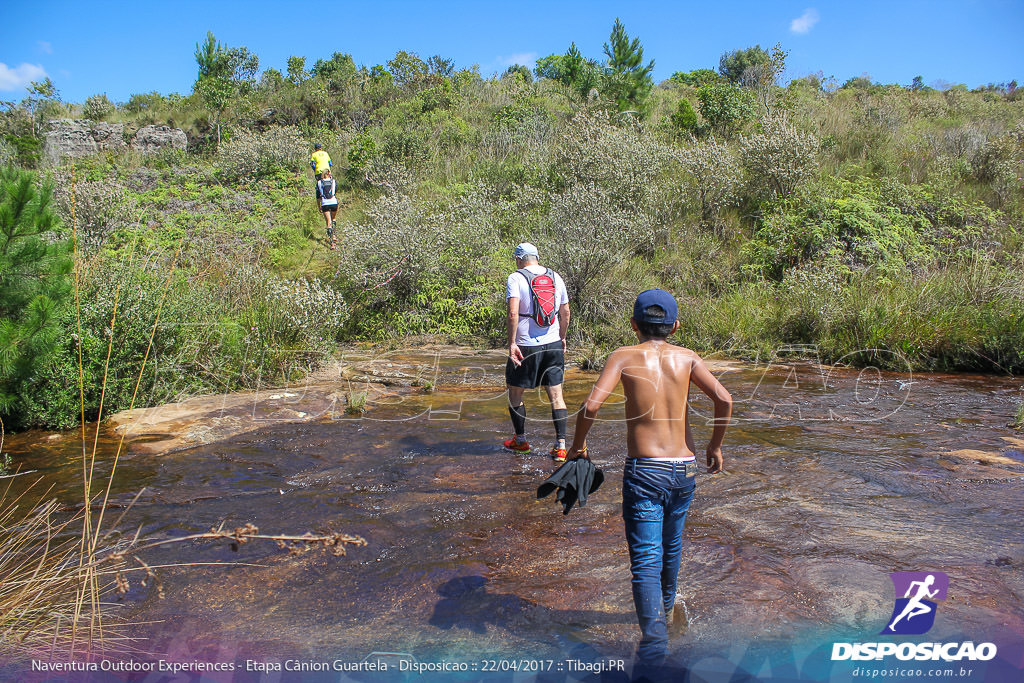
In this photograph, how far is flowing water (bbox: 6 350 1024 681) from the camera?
338 centimetres

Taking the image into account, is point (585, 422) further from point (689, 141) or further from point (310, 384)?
point (689, 141)

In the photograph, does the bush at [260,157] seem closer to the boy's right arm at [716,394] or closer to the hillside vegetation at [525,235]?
the hillside vegetation at [525,235]

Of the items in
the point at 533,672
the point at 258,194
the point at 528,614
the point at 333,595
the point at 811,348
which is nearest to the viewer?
the point at 533,672

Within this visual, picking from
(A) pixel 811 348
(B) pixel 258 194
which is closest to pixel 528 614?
(A) pixel 811 348

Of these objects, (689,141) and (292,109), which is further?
(292,109)

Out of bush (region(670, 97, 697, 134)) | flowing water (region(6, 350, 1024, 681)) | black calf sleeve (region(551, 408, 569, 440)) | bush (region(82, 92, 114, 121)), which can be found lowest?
flowing water (region(6, 350, 1024, 681))

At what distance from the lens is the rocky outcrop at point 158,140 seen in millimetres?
23672

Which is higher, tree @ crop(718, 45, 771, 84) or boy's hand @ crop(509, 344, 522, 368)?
tree @ crop(718, 45, 771, 84)

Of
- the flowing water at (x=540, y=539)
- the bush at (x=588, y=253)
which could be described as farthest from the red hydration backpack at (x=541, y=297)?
the bush at (x=588, y=253)

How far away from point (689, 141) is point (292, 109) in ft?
50.2

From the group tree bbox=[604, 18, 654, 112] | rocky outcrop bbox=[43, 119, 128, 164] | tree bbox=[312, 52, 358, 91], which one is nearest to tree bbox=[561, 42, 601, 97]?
tree bbox=[604, 18, 654, 112]

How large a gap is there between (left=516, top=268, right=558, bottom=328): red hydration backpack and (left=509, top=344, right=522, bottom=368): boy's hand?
Answer: 0.30 metres

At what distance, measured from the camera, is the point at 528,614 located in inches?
142

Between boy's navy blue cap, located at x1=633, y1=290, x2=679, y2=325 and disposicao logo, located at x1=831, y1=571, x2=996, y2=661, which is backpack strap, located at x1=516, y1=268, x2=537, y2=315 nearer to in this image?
boy's navy blue cap, located at x1=633, y1=290, x2=679, y2=325
